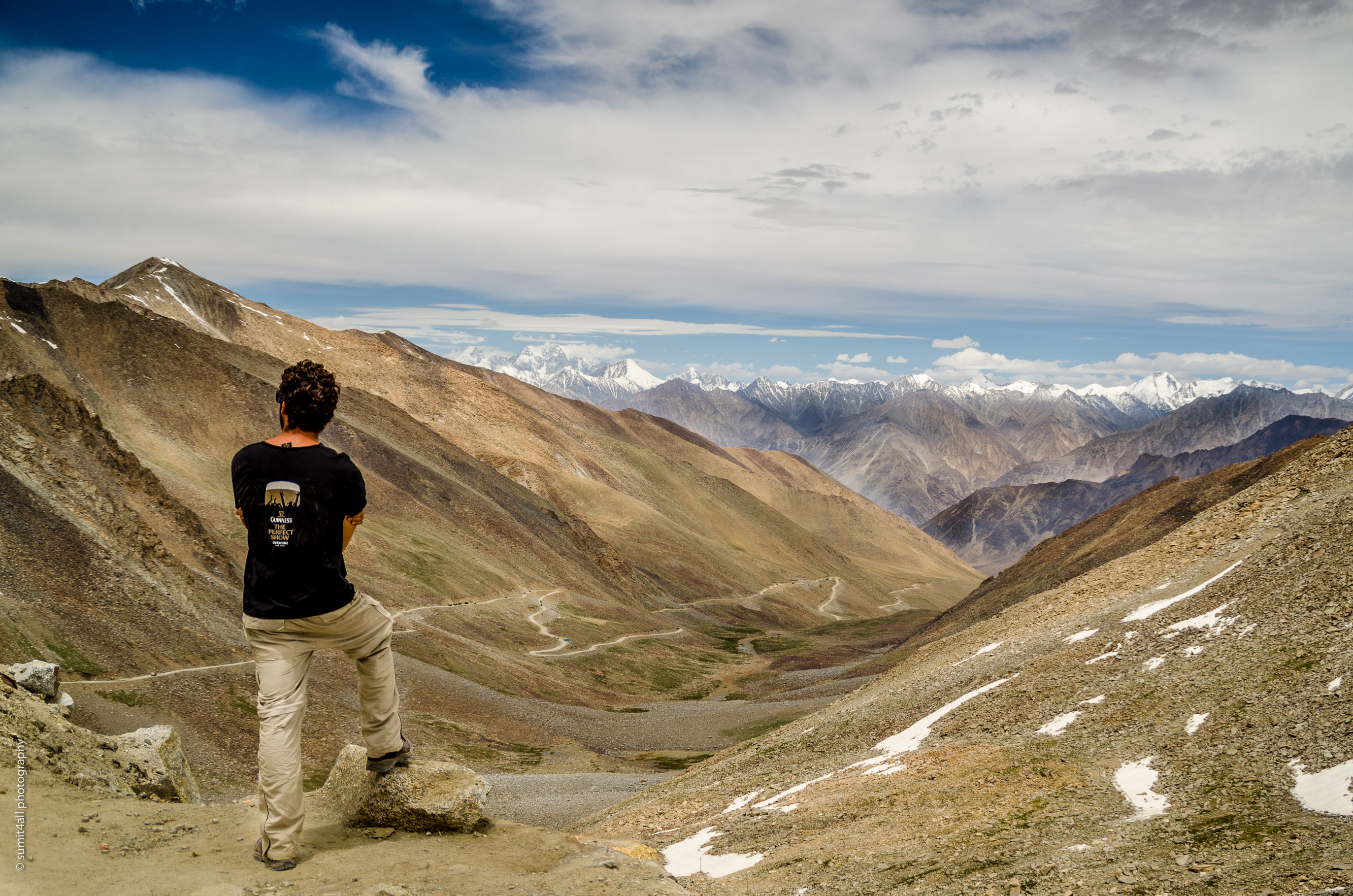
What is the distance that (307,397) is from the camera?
9445mm

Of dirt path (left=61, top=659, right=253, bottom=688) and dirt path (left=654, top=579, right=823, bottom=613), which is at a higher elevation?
dirt path (left=61, top=659, right=253, bottom=688)

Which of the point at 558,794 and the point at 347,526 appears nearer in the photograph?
the point at 347,526

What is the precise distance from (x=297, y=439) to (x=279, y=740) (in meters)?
3.49

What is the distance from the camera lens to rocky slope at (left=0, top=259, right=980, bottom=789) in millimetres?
38750

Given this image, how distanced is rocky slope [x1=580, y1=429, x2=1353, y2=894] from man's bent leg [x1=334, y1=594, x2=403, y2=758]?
671 centimetres

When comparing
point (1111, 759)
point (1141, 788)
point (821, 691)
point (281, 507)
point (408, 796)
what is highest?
point (281, 507)

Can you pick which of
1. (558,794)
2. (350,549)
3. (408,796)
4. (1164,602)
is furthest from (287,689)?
(350,549)

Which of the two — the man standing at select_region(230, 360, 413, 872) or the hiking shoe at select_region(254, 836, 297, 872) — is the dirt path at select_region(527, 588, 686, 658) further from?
the man standing at select_region(230, 360, 413, 872)

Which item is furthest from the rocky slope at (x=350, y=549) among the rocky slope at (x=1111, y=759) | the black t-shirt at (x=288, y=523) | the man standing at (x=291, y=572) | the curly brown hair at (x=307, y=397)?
the curly brown hair at (x=307, y=397)

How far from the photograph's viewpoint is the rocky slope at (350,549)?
38.8m

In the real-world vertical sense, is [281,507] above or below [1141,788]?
above

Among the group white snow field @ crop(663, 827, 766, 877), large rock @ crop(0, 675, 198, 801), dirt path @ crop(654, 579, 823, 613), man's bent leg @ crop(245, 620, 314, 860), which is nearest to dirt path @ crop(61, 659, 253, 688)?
large rock @ crop(0, 675, 198, 801)

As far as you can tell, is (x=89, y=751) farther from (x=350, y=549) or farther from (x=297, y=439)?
(x=350, y=549)

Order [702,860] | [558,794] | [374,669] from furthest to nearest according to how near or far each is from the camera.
→ 1. [558,794]
2. [702,860]
3. [374,669]
